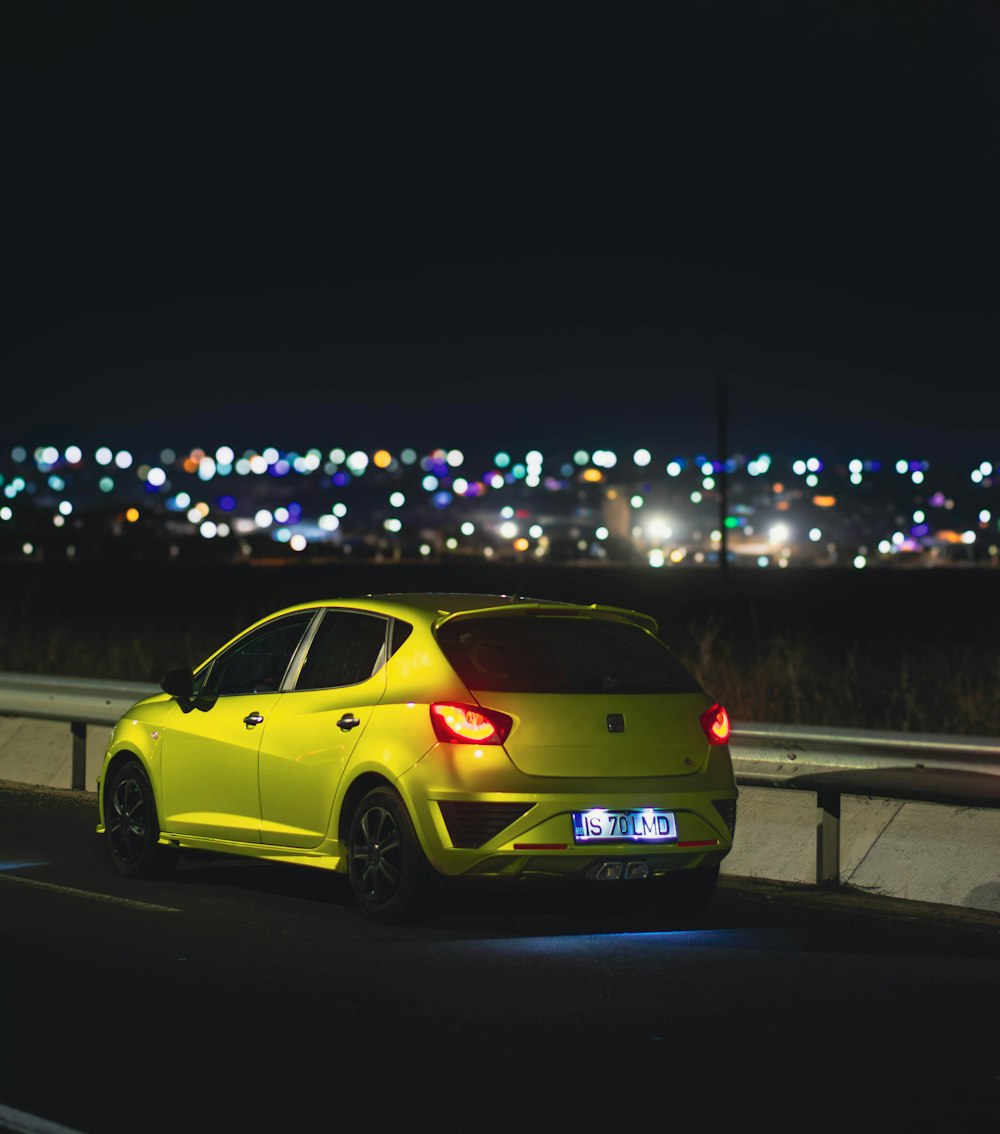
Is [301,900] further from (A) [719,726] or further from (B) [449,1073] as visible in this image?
(B) [449,1073]

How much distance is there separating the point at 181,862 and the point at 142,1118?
571 centimetres

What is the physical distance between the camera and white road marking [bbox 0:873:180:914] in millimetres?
9656

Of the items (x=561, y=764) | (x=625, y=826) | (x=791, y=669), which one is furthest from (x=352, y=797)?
(x=791, y=669)

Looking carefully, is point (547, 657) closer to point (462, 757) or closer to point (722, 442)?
point (462, 757)

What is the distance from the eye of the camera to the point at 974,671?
24.1 metres

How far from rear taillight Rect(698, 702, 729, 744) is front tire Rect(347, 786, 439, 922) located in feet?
5.21

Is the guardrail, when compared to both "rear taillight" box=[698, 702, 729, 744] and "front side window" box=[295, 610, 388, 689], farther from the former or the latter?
"front side window" box=[295, 610, 388, 689]

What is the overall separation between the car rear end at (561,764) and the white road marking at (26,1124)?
123 inches

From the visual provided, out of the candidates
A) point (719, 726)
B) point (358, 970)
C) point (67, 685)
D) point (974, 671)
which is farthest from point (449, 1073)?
point (974, 671)

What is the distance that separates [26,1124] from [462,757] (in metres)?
3.34

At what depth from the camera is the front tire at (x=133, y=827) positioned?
10602 millimetres

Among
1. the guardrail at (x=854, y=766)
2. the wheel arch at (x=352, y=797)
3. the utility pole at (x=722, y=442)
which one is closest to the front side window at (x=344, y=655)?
the wheel arch at (x=352, y=797)

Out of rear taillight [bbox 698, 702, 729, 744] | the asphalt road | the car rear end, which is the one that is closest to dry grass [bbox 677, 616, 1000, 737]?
rear taillight [bbox 698, 702, 729, 744]

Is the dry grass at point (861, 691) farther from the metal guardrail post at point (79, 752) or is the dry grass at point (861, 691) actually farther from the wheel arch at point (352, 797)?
the wheel arch at point (352, 797)
